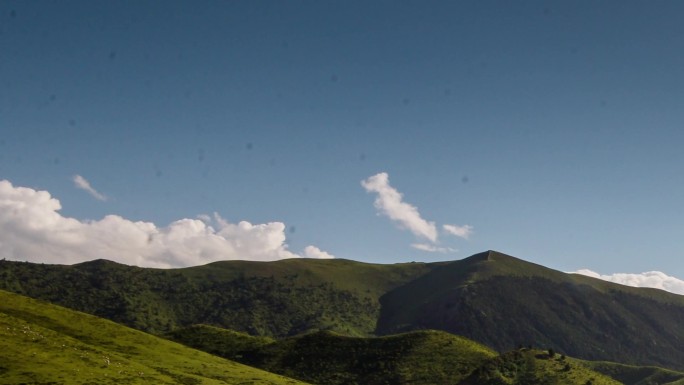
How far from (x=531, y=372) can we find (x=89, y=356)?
84.8 m

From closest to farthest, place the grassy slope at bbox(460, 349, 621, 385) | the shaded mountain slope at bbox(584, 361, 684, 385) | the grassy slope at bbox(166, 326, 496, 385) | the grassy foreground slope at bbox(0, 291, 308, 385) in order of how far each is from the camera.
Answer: the grassy foreground slope at bbox(0, 291, 308, 385), the grassy slope at bbox(460, 349, 621, 385), the grassy slope at bbox(166, 326, 496, 385), the shaded mountain slope at bbox(584, 361, 684, 385)

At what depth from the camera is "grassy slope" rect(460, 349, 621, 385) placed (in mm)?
110062

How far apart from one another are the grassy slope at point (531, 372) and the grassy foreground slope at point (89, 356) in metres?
42.7

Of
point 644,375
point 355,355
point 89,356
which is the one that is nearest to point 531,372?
point 355,355

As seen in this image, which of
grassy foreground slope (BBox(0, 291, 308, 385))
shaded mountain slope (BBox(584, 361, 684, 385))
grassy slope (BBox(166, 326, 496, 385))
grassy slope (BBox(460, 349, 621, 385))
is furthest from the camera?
shaded mountain slope (BBox(584, 361, 684, 385))

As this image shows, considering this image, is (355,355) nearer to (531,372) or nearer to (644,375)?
(531,372)

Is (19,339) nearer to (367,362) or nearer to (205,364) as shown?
(205,364)

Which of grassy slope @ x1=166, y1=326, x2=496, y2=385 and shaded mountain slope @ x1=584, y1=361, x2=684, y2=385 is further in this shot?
shaded mountain slope @ x1=584, y1=361, x2=684, y2=385

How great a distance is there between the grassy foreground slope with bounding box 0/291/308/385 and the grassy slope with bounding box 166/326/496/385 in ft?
95.3

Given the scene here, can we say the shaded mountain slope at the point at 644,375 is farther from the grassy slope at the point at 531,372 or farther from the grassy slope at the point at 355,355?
the grassy slope at the point at 355,355

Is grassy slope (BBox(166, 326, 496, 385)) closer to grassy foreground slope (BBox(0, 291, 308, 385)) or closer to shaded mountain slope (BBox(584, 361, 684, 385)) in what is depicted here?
grassy foreground slope (BBox(0, 291, 308, 385))

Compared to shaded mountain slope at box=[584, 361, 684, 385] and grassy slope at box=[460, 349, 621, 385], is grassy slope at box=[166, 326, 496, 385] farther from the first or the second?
shaded mountain slope at box=[584, 361, 684, 385]

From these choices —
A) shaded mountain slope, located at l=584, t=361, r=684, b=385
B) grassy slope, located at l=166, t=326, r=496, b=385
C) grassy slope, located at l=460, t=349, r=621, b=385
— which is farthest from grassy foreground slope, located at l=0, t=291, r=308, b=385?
shaded mountain slope, located at l=584, t=361, r=684, b=385

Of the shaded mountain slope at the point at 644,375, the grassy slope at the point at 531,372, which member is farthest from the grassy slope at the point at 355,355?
the shaded mountain slope at the point at 644,375
